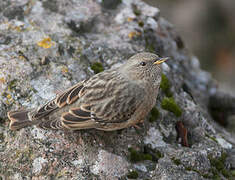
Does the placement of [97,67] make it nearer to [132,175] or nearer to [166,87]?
[166,87]

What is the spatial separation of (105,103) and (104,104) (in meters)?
0.02

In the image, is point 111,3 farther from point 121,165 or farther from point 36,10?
point 121,165

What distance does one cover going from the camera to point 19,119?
4.89 metres

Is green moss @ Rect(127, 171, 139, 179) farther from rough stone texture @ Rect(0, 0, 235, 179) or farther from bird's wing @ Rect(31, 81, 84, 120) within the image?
bird's wing @ Rect(31, 81, 84, 120)

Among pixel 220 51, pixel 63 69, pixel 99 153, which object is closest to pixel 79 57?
pixel 63 69

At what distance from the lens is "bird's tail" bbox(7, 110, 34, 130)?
16.1 ft

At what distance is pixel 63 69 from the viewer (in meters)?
5.78

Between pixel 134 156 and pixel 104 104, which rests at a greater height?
pixel 104 104

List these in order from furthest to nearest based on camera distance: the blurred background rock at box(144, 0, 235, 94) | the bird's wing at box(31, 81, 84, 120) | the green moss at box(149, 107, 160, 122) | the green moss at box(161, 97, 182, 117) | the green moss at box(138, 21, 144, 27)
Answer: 1. the blurred background rock at box(144, 0, 235, 94)
2. the green moss at box(138, 21, 144, 27)
3. the green moss at box(161, 97, 182, 117)
4. the green moss at box(149, 107, 160, 122)
5. the bird's wing at box(31, 81, 84, 120)

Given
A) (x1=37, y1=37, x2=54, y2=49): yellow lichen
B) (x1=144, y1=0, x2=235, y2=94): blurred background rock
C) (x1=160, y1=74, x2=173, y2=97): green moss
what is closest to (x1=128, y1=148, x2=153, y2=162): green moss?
(x1=160, y1=74, x2=173, y2=97): green moss

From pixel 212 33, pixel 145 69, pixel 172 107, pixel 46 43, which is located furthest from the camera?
pixel 212 33

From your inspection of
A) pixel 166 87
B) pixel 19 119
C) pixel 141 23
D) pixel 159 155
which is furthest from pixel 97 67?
pixel 159 155

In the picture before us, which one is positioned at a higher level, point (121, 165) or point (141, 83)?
point (141, 83)

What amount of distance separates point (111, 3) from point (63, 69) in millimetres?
2074
